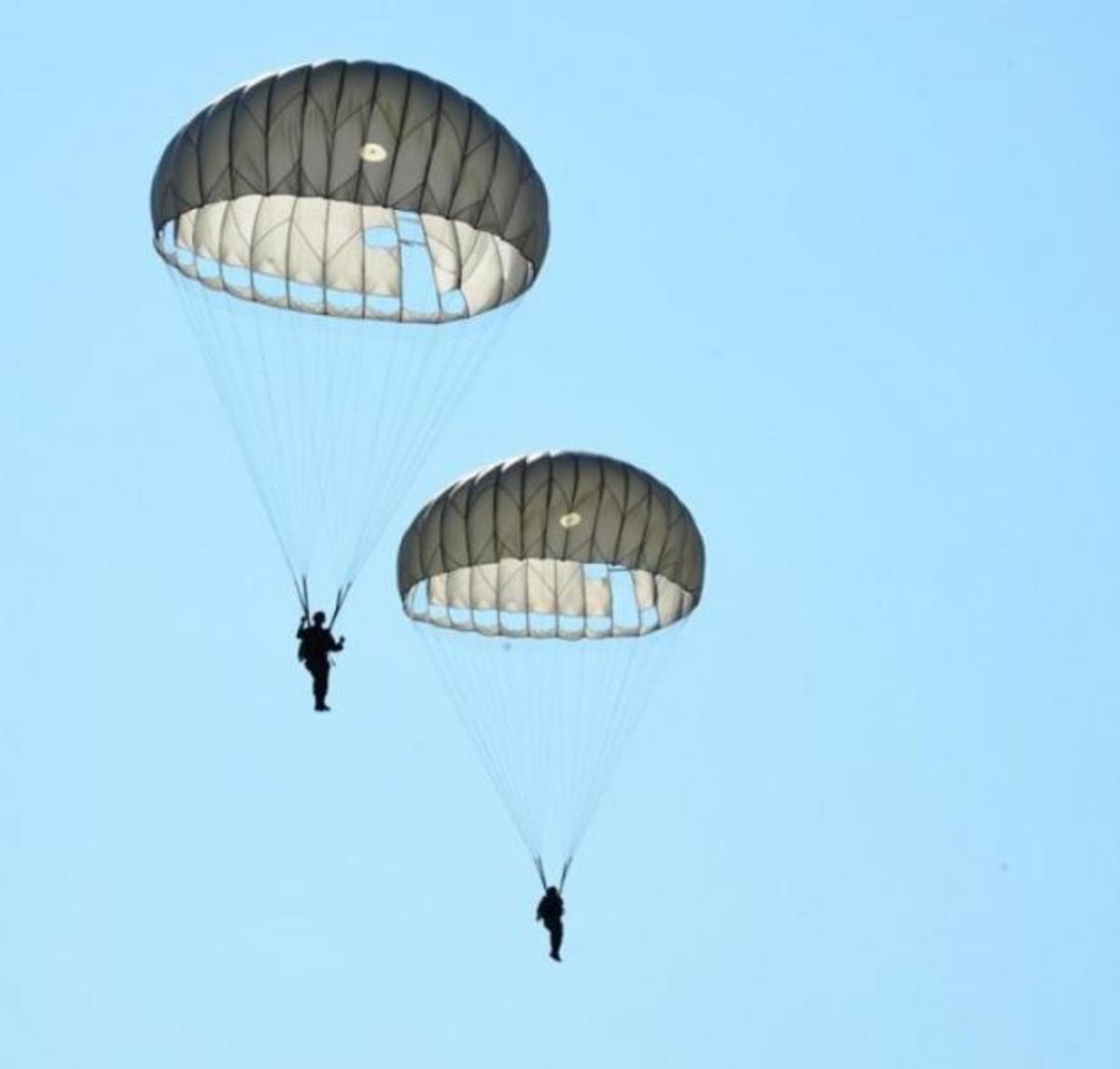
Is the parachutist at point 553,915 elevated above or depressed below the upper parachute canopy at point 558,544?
below

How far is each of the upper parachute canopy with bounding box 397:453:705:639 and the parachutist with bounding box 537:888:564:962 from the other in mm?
3496

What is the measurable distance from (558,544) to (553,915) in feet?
15.3

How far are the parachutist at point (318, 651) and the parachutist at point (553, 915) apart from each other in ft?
14.0

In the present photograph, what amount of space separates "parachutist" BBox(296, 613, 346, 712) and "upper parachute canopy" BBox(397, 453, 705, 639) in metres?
2.35

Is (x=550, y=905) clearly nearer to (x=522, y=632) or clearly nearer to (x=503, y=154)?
(x=522, y=632)

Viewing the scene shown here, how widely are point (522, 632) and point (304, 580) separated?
16.9 feet

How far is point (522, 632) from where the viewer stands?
68000mm

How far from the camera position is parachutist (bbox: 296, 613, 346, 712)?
2527 inches

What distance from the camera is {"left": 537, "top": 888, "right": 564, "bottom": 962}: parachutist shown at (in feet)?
218

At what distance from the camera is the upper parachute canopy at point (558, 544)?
216 feet

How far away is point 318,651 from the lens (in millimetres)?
64188

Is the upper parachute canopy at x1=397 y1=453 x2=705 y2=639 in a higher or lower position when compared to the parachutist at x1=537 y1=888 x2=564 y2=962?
higher

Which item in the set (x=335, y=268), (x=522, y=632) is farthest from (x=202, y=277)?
(x=522, y=632)

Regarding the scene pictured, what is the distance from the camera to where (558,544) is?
6562cm
